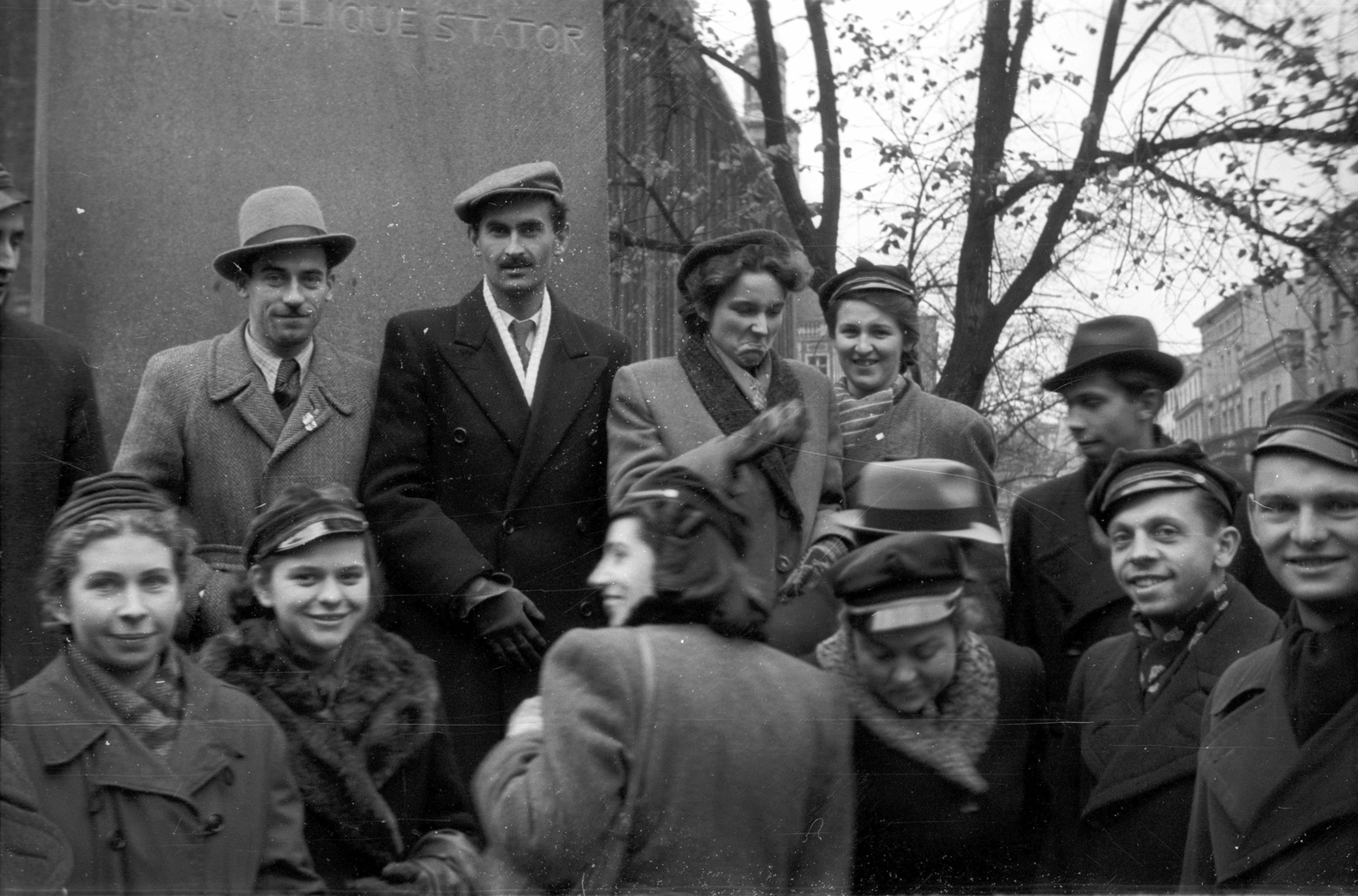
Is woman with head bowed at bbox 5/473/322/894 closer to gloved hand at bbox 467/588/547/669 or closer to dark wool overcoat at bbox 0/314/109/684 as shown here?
dark wool overcoat at bbox 0/314/109/684

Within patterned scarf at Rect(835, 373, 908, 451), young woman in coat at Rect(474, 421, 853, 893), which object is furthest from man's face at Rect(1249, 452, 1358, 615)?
young woman in coat at Rect(474, 421, 853, 893)

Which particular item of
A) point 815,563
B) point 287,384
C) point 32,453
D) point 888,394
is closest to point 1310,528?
point 888,394

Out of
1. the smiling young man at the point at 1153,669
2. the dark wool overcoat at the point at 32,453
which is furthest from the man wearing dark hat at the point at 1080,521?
the dark wool overcoat at the point at 32,453

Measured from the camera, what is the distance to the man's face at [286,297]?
3.69m

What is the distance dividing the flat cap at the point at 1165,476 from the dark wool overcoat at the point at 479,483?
1.09m

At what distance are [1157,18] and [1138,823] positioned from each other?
192 centimetres

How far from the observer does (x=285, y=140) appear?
3986 millimetres

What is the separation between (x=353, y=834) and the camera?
337 centimetres

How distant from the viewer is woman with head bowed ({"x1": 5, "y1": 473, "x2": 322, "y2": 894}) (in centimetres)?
322

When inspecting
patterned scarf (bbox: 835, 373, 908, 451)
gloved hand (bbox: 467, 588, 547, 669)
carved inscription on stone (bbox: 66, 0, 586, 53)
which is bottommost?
gloved hand (bbox: 467, 588, 547, 669)

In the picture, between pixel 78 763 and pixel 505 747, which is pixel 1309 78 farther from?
pixel 78 763

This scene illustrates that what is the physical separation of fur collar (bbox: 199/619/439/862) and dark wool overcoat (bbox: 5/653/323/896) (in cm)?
7

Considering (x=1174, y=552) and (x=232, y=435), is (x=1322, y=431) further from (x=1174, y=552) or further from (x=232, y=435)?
(x=232, y=435)

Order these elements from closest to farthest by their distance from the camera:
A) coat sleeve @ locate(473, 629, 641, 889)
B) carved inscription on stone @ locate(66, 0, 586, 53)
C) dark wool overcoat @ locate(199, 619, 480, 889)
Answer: coat sleeve @ locate(473, 629, 641, 889) → dark wool overcoat @ locate(199, 619, 480, 889) → carved inscription on stone @ locate(66, 0, 586, 53)
